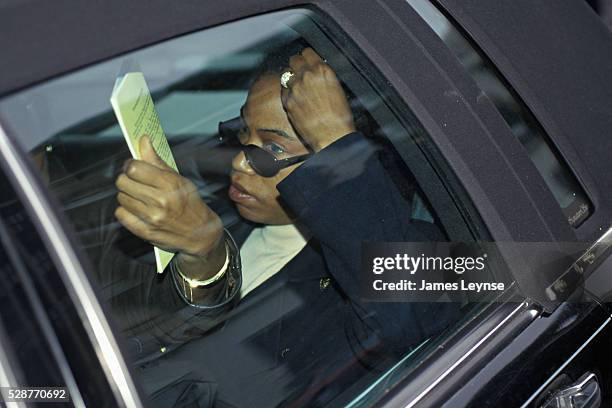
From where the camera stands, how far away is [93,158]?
186 cm

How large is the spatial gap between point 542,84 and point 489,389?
70 cm

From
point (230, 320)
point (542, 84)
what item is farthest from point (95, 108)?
point (542, 84)

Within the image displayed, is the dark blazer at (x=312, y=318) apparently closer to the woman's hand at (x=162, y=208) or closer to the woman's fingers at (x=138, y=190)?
the woman's hand at (x=162, y=208)

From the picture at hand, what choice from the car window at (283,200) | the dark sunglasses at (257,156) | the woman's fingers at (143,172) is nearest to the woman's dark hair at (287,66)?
the car window at (283,200)

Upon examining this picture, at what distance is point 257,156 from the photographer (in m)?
2.07

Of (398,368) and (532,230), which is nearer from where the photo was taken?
(398,368)

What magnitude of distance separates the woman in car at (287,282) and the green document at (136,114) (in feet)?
0.19

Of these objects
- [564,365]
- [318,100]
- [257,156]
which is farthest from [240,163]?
[564,365]

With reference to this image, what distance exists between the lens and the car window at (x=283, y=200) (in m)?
1.79

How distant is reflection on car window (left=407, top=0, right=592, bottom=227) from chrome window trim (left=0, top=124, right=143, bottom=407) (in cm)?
94

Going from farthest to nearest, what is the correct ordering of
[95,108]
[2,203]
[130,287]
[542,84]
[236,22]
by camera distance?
1. [542,84]
2. [130,287]
3. [236,22]
4. [95,108]
5. [2,203]

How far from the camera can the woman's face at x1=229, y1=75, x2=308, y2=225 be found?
2.03 metres

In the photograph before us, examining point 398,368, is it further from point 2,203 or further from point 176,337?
point 2,203

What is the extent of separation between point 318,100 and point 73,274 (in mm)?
713
